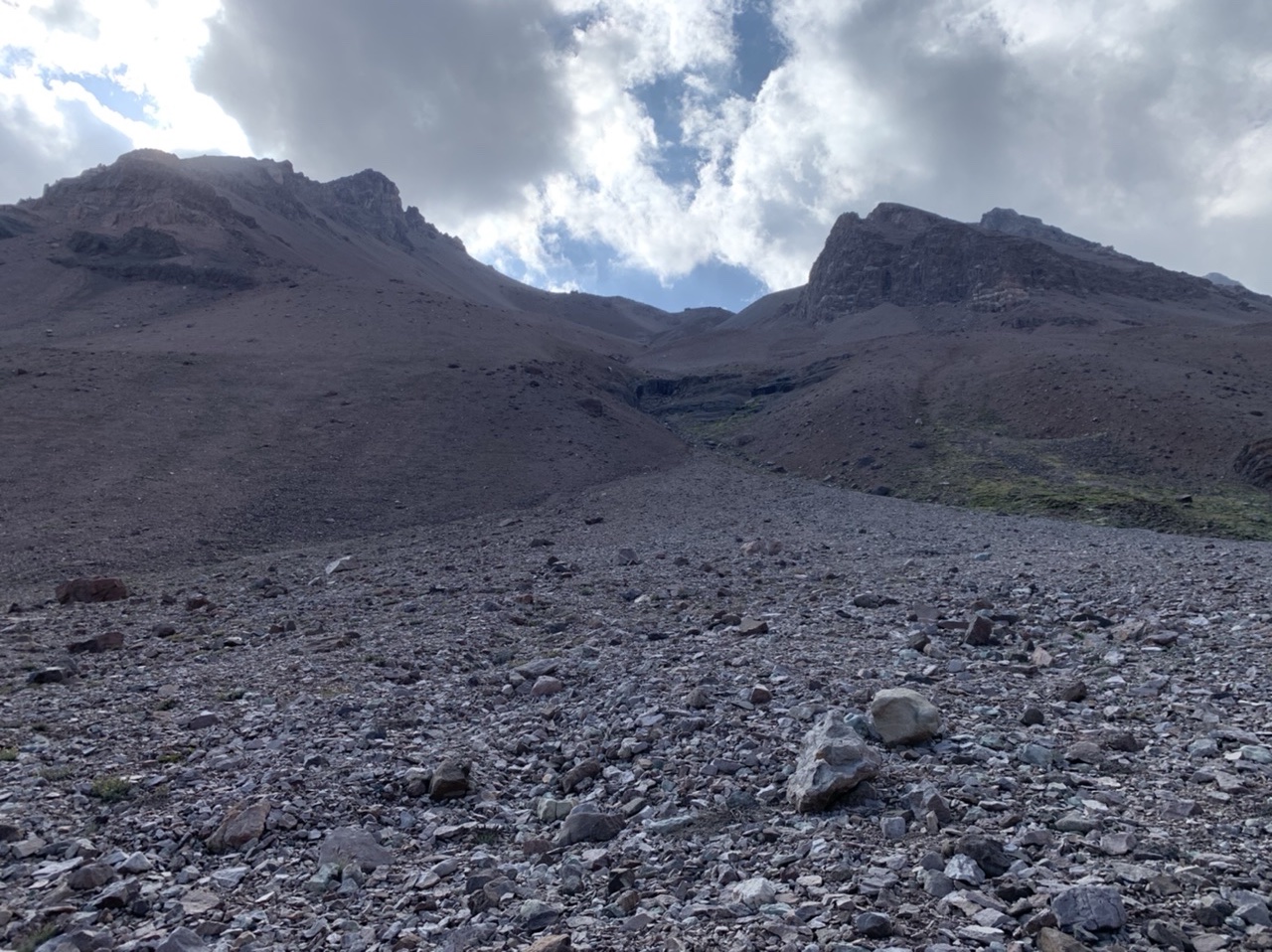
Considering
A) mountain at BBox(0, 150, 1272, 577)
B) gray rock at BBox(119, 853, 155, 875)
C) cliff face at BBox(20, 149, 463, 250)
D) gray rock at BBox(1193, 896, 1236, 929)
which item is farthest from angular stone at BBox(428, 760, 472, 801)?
cliff face at BBox(20, 149, 463, 250)

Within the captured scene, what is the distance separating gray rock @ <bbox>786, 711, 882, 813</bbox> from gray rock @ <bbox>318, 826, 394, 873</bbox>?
3769 mm

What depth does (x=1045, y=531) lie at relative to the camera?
100 feet

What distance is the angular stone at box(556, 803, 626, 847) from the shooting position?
812cm

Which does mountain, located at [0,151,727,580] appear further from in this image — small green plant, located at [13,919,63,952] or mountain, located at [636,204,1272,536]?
small green plant, located at [13,919,63,952]

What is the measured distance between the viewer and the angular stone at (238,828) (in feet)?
27.1

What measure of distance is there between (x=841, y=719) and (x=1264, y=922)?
416 cm

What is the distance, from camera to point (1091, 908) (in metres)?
Answer: 5.79

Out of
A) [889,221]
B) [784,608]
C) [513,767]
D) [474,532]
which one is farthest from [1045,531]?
[889,221]

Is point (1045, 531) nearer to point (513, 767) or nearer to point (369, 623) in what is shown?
point (369, 623)

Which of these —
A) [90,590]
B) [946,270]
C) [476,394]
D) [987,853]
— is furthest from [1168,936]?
[946,270]

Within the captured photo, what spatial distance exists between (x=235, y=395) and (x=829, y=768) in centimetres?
4350

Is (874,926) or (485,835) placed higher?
(874,926)

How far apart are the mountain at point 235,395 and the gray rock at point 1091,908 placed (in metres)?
24.0

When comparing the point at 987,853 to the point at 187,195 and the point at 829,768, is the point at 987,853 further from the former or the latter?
the point at 187,195
